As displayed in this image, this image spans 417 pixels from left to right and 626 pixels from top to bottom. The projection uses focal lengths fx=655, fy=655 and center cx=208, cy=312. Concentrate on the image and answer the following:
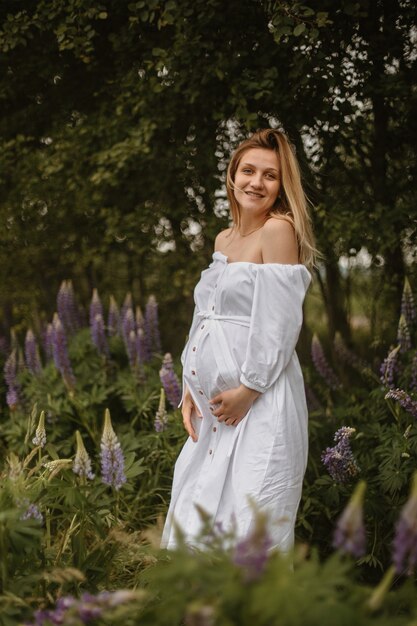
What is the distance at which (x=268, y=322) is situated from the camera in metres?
2.49

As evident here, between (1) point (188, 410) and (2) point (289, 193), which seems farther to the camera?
(1) point (188, 410)

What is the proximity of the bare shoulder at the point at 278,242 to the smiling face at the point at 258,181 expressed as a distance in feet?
0.65

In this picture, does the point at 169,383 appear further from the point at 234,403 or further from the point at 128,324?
the point at 234,403

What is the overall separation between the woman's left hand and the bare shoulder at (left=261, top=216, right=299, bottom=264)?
0.52 meters

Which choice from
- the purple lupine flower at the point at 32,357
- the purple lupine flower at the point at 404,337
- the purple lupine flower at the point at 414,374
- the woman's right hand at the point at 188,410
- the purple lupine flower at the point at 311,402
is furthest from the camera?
the purple lupine flower at the point at 32,357

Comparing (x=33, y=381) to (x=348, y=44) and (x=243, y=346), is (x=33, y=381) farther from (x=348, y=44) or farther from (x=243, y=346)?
(x=348, y=44)

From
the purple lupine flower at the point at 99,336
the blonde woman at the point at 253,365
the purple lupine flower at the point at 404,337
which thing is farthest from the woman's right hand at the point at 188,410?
the purple lupine flower at the point at 99,336

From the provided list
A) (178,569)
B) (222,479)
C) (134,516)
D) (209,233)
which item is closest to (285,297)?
(222,479)

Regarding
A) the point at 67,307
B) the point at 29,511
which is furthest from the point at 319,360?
the point at 29,511

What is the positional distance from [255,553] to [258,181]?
170 cm

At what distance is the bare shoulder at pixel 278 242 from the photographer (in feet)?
8.37

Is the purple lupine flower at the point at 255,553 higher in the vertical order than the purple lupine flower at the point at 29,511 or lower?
higher

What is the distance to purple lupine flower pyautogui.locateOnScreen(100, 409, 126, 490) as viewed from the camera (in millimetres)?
2922

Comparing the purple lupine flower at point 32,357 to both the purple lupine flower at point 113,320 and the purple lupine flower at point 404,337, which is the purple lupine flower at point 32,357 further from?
the purple lupine flower at point 404,337
